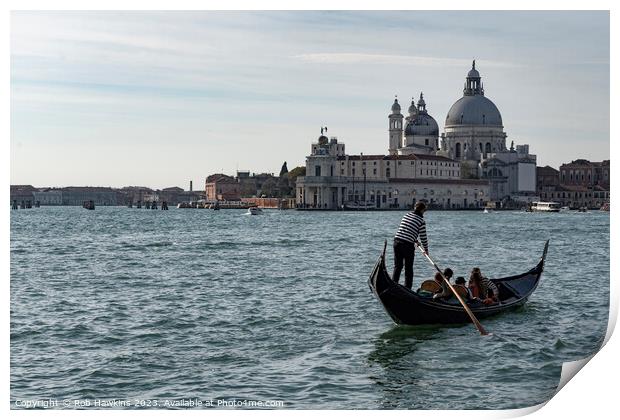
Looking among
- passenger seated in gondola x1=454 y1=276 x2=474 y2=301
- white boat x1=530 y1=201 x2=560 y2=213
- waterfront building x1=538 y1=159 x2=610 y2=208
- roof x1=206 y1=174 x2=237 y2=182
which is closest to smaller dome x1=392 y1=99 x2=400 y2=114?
waterfront building x1=538 y1=159 x2=610 y2=208

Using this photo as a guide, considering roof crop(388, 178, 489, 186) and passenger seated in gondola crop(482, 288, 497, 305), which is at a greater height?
roof crop(388, 178, 489, 186)

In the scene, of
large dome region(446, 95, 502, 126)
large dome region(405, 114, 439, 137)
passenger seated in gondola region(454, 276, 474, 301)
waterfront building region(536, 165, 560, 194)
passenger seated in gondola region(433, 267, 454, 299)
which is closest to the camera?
passenger seated in gondola region(433, 267, 454, 299)

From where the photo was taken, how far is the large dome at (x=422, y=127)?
47938mm

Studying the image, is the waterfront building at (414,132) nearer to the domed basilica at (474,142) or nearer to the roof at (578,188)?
the domed basilica at (474,142)

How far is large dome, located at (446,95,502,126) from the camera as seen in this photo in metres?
47.5

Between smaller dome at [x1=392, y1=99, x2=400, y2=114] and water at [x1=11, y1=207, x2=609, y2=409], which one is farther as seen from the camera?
smaller dome at [x1=392, y1=99, x2=400, y2=114]

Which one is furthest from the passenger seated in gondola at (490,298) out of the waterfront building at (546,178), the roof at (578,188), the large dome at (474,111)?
the large dome at (474,111)

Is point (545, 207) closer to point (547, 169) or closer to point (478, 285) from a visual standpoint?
point (547, 169)

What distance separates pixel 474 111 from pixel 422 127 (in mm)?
2376

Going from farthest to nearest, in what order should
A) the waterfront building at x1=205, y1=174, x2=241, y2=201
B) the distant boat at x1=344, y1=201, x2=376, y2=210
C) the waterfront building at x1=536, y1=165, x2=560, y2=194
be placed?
1. the waterfront building at x1=205, y1=174, x2=241, y2=201
2. the waterfront building at x1=536, y1=165, x2=560, y2=194
3. the distant boat at x1=344, y1=201, x2=376, y2=210

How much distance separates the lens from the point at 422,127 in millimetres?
48031

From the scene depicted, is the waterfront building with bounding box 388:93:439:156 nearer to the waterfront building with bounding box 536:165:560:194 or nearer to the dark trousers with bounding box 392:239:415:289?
the waterfront building with bounding box 536:165:560:194

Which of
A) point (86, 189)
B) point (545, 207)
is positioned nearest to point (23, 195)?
point (86, 189)
